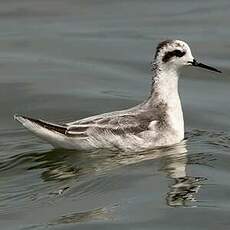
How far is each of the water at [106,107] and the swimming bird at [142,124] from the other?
17 centimetres

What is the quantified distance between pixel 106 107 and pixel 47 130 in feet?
9.99

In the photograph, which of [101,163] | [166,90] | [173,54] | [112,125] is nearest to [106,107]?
[166,90]

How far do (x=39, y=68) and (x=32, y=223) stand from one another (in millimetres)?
7480

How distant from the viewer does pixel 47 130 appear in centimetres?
1433

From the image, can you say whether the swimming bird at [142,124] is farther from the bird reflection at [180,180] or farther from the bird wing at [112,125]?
the bird reflection at [180,180]

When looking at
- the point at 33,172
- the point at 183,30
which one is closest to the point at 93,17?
the point at 183,30

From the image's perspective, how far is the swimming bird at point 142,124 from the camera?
14508mm

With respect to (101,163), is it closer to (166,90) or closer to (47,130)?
(47,130)

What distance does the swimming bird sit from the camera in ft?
47.6

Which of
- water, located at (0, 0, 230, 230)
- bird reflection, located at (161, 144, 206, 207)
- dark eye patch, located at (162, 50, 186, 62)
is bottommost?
bird reflection, located at (161, 144, 206, 207)

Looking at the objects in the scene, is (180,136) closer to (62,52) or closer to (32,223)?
(32,223)

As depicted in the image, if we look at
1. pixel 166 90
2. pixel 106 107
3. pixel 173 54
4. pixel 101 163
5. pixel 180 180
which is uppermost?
pixel 173 54

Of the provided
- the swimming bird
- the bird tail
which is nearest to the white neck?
the swimming bird

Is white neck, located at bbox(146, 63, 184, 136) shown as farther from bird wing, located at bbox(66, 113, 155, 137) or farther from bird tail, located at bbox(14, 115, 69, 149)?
bird tail, located at bbox(14, 115, 69, 149)
